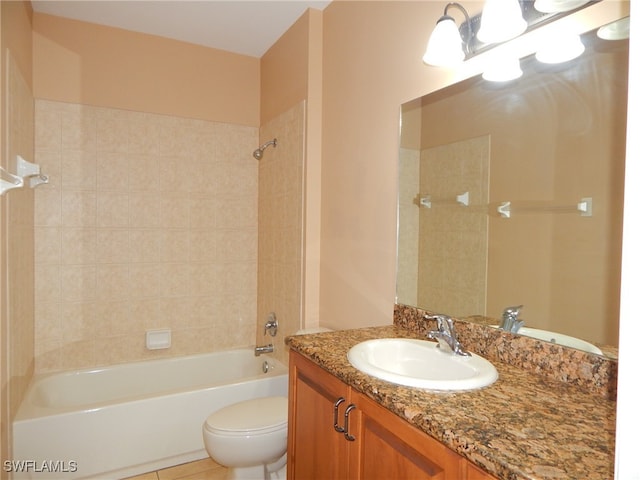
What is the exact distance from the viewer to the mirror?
1033mm

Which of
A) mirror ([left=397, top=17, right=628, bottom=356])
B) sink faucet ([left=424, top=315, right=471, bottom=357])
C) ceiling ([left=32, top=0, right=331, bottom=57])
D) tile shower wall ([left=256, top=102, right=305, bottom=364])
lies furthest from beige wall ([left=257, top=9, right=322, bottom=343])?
sink faucet ([left=424, top=315, right=471, bottom=357])

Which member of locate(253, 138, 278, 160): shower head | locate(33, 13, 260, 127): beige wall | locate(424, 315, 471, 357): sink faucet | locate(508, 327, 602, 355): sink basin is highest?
locate(33, 13, 260, 127): beige wall

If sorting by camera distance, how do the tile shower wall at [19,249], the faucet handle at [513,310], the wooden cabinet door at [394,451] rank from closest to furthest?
1. the wooden cabinet door at [394,451]
2. the faucet handle at [513,310]
3. the tile shower wall at [19,249]

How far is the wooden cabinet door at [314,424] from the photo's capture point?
1173 millimetres

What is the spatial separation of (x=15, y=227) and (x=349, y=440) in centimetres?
190

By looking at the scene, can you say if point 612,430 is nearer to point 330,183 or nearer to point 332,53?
point 330,183

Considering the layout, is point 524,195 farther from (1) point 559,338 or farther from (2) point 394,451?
(2) point 394,451

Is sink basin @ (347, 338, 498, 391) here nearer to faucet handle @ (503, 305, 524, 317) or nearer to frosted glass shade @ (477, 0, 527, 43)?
faucet handle @ (503, 305, 524, 317)

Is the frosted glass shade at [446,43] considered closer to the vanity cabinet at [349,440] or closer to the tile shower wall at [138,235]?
the vanity cabinet at [349,440]

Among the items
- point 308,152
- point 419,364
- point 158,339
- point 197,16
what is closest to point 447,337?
point 419,364

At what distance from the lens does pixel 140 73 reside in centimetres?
274

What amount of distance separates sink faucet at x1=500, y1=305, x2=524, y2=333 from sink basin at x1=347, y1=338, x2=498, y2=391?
A: 141 mm

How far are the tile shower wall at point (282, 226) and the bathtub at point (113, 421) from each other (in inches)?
15.2

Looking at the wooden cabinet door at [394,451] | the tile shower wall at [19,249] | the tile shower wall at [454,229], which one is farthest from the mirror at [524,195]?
the tile shower wall at [19,249]
